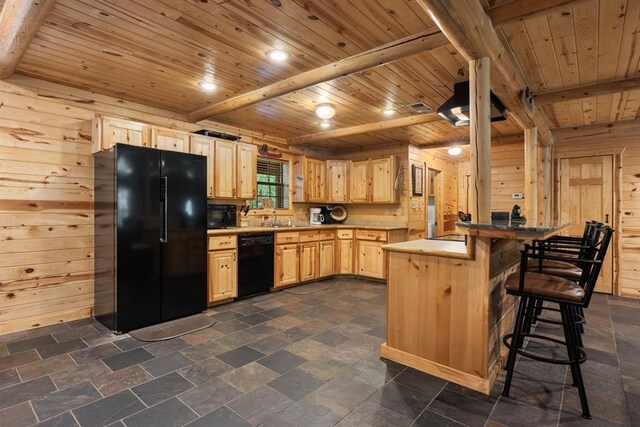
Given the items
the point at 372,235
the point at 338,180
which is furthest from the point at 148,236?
the point at 338,180

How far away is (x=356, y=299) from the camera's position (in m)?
4.34

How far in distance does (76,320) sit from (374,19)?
4.00 metres

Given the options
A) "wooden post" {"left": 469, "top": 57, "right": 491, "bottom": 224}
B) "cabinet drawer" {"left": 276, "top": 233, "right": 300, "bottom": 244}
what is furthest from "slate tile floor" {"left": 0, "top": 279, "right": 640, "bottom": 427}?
"cabinet drawer" {"left": 276, "top": 233, "right": 300, "bottom": 244}

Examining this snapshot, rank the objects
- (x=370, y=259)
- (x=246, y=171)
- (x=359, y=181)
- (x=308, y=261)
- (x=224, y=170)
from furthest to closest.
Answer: (x=359, y=181) → (x=370, y=259) → (x=308, y=261) → (x=246, y=171) → (x=224, y=170)

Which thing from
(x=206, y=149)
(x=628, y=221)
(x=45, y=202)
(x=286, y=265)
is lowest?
(x=286, y=265)

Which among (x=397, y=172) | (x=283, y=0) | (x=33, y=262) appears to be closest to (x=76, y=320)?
(x=33, y=262)

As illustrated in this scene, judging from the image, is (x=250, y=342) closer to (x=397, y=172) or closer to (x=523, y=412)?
(x=523, y=412)

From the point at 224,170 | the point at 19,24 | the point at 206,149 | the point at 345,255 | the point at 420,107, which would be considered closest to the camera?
the point at 19,24

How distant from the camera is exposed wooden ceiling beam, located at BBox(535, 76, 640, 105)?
314 centimetres

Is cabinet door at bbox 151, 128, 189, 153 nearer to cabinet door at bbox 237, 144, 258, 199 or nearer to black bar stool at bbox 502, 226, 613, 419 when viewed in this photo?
cabinet door at bbox 237, 144, 258, 199

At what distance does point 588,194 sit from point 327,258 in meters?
4.09

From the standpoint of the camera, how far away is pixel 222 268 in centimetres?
405

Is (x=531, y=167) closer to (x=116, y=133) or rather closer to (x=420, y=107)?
(x=420, y=107)

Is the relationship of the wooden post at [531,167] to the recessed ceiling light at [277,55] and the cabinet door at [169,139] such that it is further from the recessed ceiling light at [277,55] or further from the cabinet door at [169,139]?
the cabinet door at [169,139]
